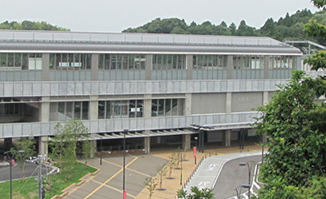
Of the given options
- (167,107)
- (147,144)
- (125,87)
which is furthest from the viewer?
(167,107)

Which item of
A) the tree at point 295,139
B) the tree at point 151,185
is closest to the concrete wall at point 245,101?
the tree at point 151,185

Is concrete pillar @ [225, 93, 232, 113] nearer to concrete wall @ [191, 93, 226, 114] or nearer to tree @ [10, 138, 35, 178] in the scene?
concrete wall @ [191, 93, 226, 114]

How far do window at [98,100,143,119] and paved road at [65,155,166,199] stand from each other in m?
5.21

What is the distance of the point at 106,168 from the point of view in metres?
66.6

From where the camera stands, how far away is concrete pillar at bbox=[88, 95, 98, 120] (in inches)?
2822

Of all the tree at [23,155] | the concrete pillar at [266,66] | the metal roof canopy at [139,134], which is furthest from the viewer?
the concrete pillar at [266,66]

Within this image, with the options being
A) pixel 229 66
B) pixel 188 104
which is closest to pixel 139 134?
pixel 188 104

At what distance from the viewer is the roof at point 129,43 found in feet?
226

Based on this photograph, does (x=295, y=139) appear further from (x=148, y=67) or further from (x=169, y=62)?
(x=169, y=62)

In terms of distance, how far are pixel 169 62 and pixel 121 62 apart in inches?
269

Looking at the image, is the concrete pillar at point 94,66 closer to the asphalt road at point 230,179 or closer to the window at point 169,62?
the window at point 169,62

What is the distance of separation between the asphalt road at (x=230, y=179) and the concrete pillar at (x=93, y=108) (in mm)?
16808

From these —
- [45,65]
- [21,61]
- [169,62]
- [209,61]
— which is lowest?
[45,65]

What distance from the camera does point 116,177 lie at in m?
62.4
